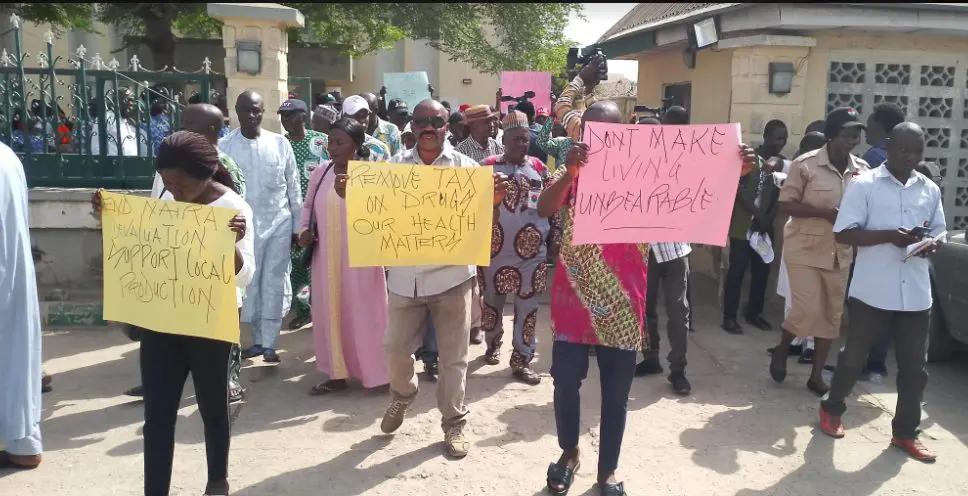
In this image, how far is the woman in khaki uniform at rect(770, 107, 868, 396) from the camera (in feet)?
15.6

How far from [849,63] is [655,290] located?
365 centimetres

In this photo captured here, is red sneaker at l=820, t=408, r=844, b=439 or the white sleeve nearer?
the white sleeve

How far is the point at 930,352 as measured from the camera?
5.64m

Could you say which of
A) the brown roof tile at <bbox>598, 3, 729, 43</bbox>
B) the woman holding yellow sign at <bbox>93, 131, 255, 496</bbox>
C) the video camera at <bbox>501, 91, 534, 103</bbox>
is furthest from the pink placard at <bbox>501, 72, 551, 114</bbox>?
A: the woman holding yellow sign at <bbox>93, 131, 255, 496</bbox>

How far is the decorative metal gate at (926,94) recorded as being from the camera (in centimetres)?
719

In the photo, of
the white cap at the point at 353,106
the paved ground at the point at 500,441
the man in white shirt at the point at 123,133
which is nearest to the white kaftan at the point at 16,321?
the paved ground at the point at 500,441

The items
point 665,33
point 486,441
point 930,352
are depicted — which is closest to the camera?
point 486,441

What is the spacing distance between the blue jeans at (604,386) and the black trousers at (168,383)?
4.74 feet

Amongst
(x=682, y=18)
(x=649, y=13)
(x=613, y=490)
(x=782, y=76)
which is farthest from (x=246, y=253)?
(x=649, y=13)

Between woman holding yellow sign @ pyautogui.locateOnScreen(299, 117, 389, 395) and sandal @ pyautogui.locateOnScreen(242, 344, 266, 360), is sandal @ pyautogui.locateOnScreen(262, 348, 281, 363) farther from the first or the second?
woman holding yellow sign @ pyautogui.locateOnScreen(299, 117, 389, 395)

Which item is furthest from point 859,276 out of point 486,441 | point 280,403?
point 280,403

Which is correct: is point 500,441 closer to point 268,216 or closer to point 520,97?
point 268,216

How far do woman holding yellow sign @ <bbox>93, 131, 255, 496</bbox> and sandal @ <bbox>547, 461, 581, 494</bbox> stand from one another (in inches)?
58.9

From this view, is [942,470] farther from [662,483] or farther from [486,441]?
[486,441]
